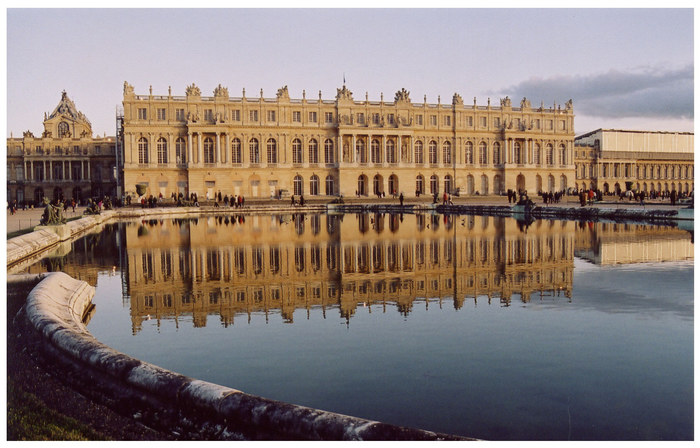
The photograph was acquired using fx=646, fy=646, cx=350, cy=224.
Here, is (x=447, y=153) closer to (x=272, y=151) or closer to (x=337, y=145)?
(x=337, y=145)

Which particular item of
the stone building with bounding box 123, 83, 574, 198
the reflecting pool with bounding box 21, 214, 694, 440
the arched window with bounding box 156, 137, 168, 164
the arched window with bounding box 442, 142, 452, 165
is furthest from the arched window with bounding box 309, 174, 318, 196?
the reflecting pool with bounding box 21, 214, 694, 440

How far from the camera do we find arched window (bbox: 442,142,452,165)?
7138 centimetres

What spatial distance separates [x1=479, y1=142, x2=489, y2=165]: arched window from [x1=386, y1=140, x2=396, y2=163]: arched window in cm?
1027

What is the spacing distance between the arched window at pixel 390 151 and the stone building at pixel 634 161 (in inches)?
1226

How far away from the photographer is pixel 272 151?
218 feet

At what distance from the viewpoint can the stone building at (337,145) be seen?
63.5 m

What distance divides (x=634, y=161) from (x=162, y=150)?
64216 millimetres

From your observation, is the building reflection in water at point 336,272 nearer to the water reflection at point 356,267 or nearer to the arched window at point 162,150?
the water reflection at point 356,267

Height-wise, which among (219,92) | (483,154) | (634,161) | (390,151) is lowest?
(634,161)

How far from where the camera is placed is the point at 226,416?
4480mm

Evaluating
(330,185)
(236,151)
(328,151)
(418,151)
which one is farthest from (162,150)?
(418,151)

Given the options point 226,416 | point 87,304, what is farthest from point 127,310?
point 226,416

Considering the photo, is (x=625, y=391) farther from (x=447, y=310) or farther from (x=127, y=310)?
(x=127, y=310)

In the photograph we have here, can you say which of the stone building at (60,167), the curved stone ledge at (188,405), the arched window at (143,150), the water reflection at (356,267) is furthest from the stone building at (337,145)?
the curved stone ledge at (188,405)
